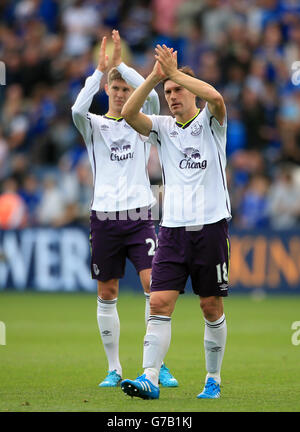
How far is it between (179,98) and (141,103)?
36 cm

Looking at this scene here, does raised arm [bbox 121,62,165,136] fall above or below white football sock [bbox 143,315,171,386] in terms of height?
above

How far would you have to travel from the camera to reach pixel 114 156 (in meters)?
9.23

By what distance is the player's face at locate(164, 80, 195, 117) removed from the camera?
7.88m

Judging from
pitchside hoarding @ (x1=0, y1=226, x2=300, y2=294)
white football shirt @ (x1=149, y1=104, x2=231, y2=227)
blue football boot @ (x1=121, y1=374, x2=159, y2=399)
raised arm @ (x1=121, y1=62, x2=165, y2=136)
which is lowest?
pitchside hoarding @ (x1=0, y1=226, x2=300, y2=294)

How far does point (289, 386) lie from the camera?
8.38 meters

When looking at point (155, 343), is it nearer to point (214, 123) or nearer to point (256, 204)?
point (214, 123)

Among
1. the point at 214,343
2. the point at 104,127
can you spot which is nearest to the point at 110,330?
the point at 214,343

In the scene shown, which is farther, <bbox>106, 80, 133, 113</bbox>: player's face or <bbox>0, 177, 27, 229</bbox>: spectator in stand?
<bbox>0, 177, 27, 229</bbox>: spectator in stand

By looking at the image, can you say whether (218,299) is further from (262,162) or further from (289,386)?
(262,162)

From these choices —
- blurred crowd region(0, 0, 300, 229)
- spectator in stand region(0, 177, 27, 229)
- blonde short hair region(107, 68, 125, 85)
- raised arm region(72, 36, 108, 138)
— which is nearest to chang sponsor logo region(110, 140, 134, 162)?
raised arm region(72, 36, 108, 138)

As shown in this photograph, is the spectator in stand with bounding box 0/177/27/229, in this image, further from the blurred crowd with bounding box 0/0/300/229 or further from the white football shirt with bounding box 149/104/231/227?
the white football shirt with bounding box 149/104/231/227

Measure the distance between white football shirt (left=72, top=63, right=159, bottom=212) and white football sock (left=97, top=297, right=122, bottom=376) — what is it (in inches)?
37.5

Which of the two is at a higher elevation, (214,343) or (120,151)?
(120,151)

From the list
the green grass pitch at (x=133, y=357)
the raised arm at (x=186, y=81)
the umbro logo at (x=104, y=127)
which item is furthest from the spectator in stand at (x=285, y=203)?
the raised arm at (x=186, y=81)
